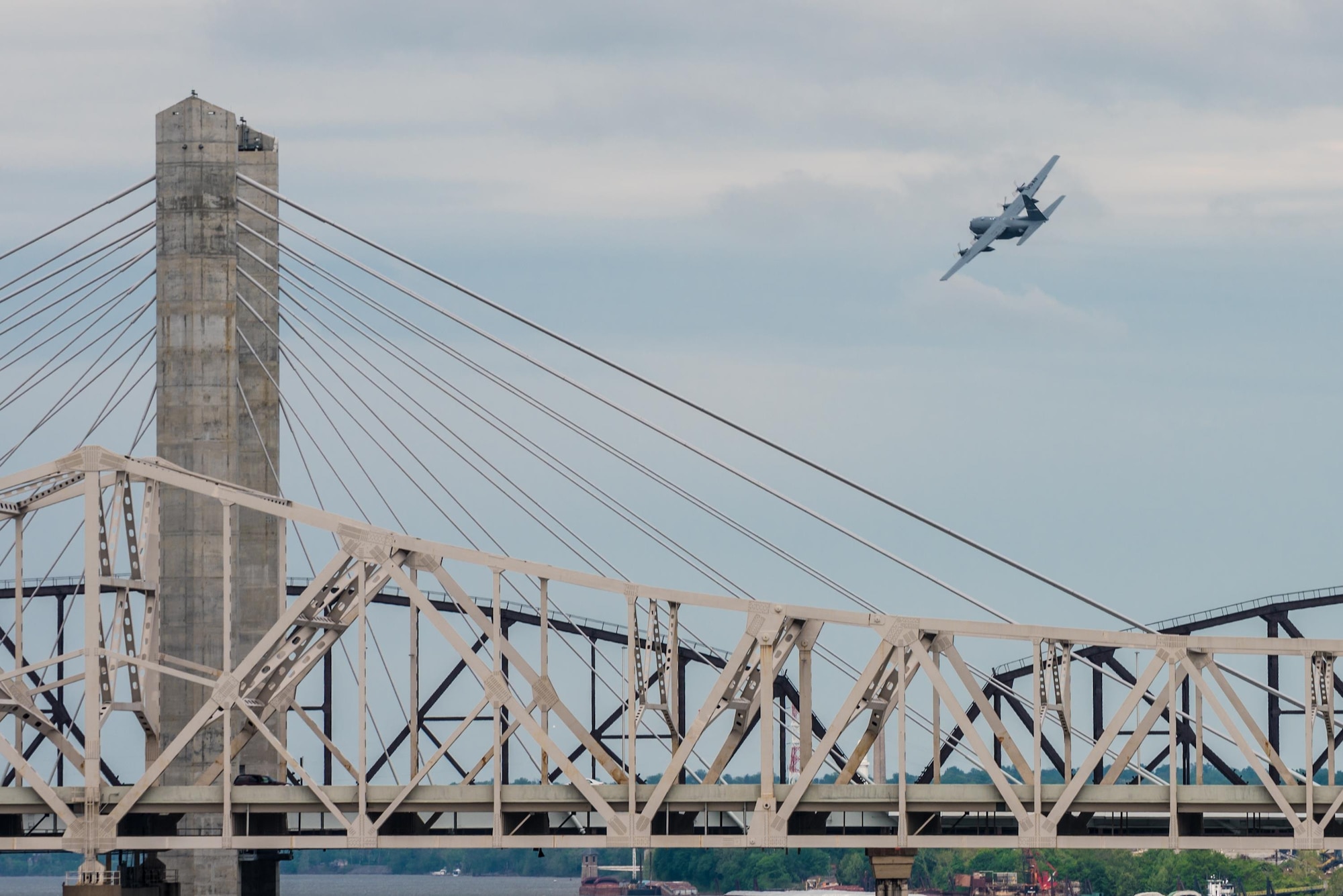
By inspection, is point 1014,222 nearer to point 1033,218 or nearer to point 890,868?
point 1033,218

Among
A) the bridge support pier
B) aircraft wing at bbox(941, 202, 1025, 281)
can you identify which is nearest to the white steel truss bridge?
the bridge support pier

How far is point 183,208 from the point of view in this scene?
76.6 metres

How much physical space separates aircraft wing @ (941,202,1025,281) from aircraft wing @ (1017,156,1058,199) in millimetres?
593

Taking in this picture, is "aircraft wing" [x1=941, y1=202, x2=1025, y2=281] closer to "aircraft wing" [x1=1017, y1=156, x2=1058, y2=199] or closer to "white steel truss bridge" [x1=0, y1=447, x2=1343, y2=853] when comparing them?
"aircraft wing" [x1=1017, y1=156, x2=1058, y2=199]

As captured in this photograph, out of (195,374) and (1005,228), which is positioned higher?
(1005,228)

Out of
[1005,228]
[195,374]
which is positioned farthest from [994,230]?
[195,374]

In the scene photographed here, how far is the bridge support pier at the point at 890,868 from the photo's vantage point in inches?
2736

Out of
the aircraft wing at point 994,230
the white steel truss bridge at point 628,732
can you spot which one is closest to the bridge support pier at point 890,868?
the white steel truss bridge at point 628,732

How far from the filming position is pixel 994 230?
14225 cm

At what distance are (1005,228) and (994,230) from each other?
69 cm

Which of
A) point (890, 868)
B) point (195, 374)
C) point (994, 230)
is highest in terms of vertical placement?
point (994, 230)

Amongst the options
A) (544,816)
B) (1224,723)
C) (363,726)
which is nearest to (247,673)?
(363,726)

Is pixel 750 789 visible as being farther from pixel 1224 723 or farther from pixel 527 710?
pixel 1224 723

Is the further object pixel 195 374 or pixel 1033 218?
pixel 1033 218
